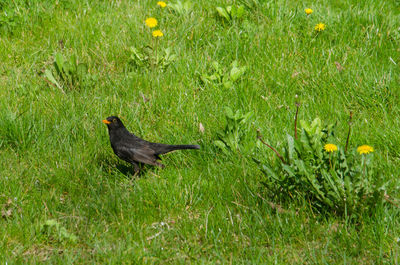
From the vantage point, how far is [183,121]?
4.75 metres

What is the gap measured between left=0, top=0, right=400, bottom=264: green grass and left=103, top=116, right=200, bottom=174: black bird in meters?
Answer: 0.14

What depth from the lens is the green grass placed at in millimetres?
3457

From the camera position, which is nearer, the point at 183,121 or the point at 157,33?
the point at 183,121

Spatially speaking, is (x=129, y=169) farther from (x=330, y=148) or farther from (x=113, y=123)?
(x=330, y=148)

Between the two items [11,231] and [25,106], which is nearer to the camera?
[11,231]

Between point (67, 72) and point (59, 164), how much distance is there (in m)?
1.32

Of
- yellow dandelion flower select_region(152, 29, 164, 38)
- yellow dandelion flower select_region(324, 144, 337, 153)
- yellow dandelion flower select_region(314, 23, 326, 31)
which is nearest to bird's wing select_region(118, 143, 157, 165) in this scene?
yellow dandelion flower select_region(324, 144, 337, 153)

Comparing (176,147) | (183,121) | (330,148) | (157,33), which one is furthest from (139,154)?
(157,33)

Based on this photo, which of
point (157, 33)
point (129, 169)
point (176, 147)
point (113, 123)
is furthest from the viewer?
point (157, 33)

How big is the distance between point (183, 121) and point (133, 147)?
2.02ft

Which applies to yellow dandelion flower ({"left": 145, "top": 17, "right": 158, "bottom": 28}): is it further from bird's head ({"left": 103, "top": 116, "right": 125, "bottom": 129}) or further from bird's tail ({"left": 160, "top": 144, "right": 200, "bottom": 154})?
bird's tail ({"left": 160, "top": 144, "right": 200, "bottom": 154})

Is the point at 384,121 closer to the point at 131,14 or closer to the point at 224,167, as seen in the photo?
the point at 224,167

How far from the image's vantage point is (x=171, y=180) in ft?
13.5

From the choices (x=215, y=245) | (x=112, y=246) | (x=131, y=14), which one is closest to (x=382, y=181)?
(x=215, y=245)
